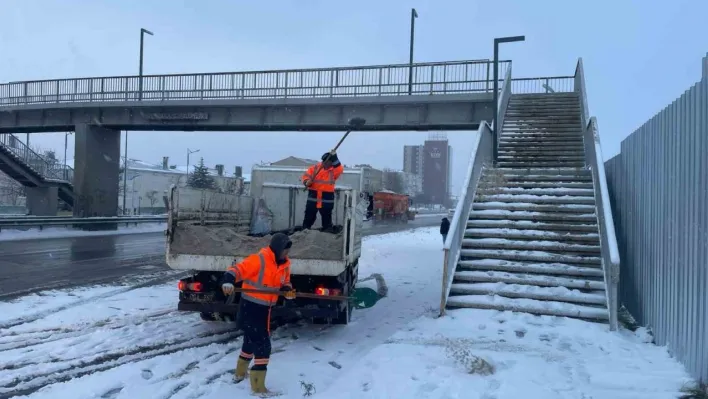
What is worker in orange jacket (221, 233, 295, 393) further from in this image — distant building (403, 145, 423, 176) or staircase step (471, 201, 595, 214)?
distant building (403, 145, 423, 176)

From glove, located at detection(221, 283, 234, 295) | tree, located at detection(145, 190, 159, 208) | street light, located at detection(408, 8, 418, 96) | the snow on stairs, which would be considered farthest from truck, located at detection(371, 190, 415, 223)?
glove, located at detection(221, 283, 234, 295)

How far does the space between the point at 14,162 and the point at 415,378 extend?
98.1 ft

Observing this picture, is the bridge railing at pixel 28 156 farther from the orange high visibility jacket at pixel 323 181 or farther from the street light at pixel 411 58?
the orange high visibility jacket at pixel 323 181

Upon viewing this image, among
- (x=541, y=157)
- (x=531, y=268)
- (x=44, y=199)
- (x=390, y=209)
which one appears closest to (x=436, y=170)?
(x=390, y=209)

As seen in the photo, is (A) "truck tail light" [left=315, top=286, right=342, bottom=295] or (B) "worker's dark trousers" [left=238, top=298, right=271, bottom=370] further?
(A) "truck tail light" [left=315, top=286, right=342, bottom=295]

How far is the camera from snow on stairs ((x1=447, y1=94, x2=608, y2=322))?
8320mm

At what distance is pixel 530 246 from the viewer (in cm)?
964

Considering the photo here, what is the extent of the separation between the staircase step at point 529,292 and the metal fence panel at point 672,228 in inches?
26.2

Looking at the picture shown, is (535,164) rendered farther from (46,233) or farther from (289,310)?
(46,233)

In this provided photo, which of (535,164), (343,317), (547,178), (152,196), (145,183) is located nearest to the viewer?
(343,317)

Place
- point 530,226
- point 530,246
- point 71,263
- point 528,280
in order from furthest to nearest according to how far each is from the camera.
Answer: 1. point 71,263
2. point 530,226
3. point 530,246
4. point 528,280

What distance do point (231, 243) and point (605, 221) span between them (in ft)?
17.9

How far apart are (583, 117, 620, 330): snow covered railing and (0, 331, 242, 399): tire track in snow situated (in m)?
5.02

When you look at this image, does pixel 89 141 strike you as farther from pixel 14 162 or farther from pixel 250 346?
pixel 250 346
